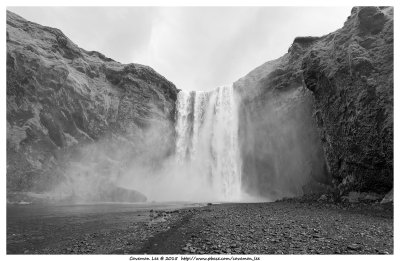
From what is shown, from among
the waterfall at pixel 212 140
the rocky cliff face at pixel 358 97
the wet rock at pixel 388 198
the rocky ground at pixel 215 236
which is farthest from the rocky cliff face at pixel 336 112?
the rocky ground at pixel 215 236

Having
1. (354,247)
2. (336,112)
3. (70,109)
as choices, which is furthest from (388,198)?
(70,109)

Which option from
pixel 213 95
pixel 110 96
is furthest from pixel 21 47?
pixel 213 95

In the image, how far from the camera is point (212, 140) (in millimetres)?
54562

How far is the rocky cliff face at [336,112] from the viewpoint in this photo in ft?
80.2

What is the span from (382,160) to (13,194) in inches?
1679

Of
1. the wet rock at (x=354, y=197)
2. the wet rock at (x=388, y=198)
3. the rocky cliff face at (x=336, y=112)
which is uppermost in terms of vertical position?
the rocky cliff face at (x=336, y=112)

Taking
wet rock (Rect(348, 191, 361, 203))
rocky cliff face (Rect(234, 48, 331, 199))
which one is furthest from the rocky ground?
rocky cliff face (Rect(234, 48, 331, 199))

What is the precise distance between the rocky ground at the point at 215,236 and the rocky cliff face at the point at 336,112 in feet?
29.3

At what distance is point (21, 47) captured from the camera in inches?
1649

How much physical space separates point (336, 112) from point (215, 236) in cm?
2338

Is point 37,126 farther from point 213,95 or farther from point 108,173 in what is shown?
point 213,95

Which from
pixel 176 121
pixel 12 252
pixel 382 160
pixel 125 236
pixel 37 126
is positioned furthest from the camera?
pixel 176 121

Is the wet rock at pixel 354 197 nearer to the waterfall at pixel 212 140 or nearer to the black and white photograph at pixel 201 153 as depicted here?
the black and white photograph at pixel 201 153

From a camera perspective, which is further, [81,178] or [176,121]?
[176,121]
